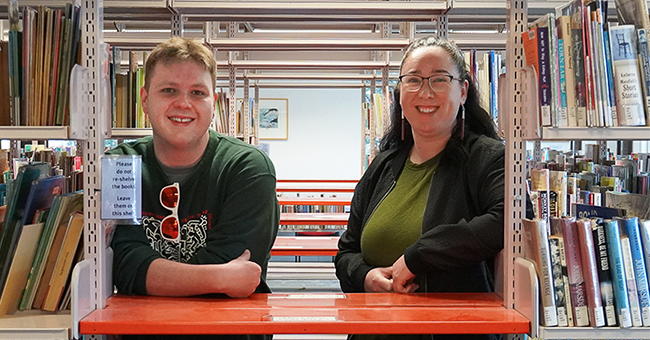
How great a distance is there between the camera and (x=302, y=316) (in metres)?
1.34

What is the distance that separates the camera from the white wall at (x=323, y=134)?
1084 cm

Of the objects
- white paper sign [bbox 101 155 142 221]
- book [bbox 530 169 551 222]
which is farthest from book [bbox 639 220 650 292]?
white paper sign [bbox 101 155 142 221]

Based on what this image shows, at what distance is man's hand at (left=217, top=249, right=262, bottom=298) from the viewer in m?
1.48

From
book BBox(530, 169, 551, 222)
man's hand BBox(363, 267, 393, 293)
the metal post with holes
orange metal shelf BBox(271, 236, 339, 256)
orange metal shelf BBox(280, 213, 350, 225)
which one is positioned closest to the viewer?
the metal post with holes

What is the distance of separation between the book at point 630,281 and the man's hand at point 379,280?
0.61 metres

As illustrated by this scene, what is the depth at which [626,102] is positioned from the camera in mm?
1366

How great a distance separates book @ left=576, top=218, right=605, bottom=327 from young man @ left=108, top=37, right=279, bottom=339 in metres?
0.81

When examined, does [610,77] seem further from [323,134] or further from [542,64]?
[323,134]

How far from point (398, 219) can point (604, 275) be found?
1.90 ft

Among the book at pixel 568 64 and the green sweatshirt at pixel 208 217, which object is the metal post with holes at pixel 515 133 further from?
the green sweatshirt at pixel 208 217

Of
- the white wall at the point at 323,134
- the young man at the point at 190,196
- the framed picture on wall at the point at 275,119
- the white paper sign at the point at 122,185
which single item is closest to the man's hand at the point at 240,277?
the young man at the point at 190,196

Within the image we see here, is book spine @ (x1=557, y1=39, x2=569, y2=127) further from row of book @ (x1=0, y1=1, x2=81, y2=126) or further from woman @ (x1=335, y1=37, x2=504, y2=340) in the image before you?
row of book @ (x1=0, y1=1, x2=81, y2=126)

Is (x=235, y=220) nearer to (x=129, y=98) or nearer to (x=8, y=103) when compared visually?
(x=8, y=103)

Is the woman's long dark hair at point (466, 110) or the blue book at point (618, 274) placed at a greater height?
the woman's long dark hair at point (466, 110)
